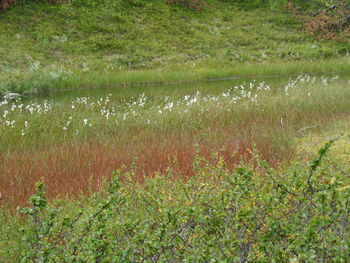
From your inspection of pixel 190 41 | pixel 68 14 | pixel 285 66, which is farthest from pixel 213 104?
pixel 68 14

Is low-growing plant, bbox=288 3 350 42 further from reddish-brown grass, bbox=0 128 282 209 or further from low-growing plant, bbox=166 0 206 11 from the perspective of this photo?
reddish-brown grass, bbox=0 128 282 209

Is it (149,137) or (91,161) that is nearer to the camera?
(91,161)

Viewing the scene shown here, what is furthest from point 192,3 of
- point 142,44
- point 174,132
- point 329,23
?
point 174,132

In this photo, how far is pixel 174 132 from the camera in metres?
8.88

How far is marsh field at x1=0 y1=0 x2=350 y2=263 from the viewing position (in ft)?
8.77

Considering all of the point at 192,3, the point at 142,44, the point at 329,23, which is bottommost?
the point at 142,44

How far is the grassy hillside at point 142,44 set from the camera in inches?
790

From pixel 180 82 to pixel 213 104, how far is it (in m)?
9.20

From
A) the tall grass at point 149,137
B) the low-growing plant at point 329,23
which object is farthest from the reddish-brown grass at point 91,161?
the low-growing plant at point 329,23

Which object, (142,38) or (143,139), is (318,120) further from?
(142,38)

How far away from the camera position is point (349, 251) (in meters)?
2.17

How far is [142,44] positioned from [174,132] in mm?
16554

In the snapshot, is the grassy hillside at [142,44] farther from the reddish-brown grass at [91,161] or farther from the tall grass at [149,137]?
the reddish-brown grass at [91,161]

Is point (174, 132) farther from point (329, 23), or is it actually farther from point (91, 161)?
point (329, 23)
